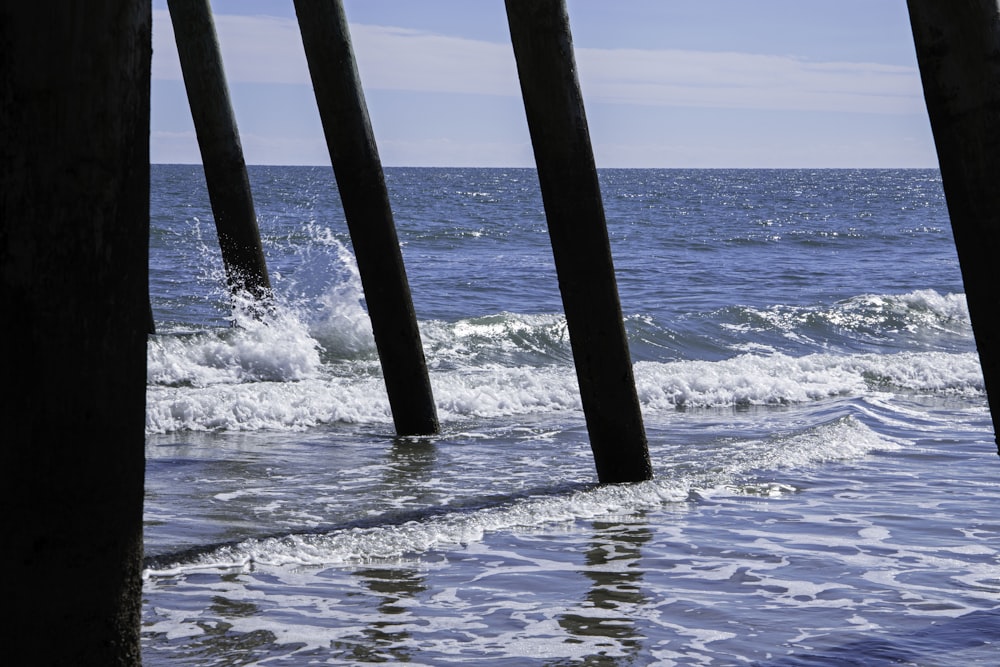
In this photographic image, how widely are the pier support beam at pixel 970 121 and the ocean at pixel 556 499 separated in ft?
3.87

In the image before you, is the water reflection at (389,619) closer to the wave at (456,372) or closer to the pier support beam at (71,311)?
the pier support beam at (71,311)

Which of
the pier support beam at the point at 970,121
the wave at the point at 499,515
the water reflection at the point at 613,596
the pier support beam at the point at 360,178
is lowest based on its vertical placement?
the water reflection at the point at 613,596

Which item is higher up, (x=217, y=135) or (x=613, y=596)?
(x=217, y=135)

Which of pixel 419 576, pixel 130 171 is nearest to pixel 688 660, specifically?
pixel 419 576

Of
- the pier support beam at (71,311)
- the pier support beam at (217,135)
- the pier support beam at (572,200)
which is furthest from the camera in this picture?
the pier support beam at (217,135)

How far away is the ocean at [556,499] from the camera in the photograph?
3701 millimetres

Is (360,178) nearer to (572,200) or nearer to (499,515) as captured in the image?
(572,200)

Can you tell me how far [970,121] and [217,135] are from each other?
6533mm

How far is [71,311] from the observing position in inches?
73.2

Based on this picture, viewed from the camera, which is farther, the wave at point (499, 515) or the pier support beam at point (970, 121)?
the wave at point (499, 515)

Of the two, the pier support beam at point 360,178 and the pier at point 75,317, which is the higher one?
the pier support beam at point 360,178

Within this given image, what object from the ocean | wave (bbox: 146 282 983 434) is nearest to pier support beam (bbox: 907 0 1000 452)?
the ocean

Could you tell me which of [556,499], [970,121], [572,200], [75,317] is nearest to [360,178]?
[572,200]

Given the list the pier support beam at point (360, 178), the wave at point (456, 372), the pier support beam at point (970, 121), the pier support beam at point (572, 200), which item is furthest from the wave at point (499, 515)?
the wave at point (456, 372)
